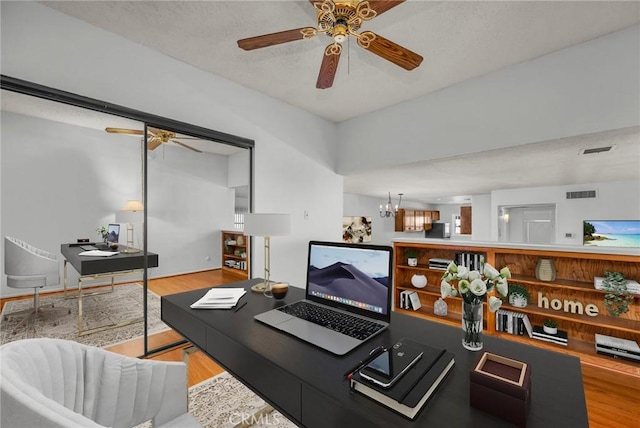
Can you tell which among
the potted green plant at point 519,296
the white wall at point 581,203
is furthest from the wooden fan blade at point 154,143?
the white wall at point 581,203

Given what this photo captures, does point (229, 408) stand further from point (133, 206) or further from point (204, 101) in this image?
point (204, 101)

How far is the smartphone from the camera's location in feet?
2.44

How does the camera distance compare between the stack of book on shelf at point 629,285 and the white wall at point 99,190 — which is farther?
the stack of book on shelf at point 629,285

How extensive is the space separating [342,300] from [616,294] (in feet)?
8.67

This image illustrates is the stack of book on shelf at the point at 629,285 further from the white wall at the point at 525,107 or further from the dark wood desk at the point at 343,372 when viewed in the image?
the dark wood desk at the point at 343,372

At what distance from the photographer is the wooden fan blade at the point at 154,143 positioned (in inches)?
96.2

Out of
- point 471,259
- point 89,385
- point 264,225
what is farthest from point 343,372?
point 471,259

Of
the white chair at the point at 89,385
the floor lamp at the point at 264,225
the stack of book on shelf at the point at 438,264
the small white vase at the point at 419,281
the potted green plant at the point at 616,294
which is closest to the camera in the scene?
the white chair at the point at 89,385

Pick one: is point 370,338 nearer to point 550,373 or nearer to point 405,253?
point 550,373

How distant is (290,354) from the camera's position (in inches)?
38.5

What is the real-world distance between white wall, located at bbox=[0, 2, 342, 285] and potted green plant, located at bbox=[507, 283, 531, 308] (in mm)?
2366

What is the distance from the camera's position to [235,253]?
A: 3020 millimetres

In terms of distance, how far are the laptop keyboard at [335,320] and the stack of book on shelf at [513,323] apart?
2.19 m

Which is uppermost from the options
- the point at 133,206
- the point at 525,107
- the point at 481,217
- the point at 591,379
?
the point at 525,107
